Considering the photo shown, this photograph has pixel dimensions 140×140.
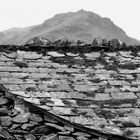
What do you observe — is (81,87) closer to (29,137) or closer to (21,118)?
(21,118)

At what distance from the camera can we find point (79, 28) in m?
70.1

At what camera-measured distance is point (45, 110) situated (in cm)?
632

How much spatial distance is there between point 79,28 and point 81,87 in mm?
63296

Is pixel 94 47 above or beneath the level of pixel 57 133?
above

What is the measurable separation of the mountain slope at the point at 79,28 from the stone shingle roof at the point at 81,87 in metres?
55.0

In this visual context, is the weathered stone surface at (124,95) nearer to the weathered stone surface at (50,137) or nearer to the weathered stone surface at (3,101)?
the weathered stone surface at (50,137)

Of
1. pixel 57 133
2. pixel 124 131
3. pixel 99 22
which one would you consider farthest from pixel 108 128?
pixel 99 22

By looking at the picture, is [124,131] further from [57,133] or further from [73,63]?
[73,63]

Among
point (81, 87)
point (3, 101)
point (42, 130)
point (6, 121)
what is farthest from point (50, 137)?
point (81, 87)

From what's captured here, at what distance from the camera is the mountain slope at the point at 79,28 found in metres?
68.1

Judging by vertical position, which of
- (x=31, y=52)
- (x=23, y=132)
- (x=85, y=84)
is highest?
(x=31, y=52)

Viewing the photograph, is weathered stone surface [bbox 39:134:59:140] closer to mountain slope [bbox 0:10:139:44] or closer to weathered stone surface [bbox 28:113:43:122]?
weathered stone surface [bbox 28:113:43:122]

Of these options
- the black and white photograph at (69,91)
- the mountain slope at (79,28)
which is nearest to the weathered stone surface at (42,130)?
the black and white photograph at (69,91)

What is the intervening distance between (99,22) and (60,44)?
244 feet
